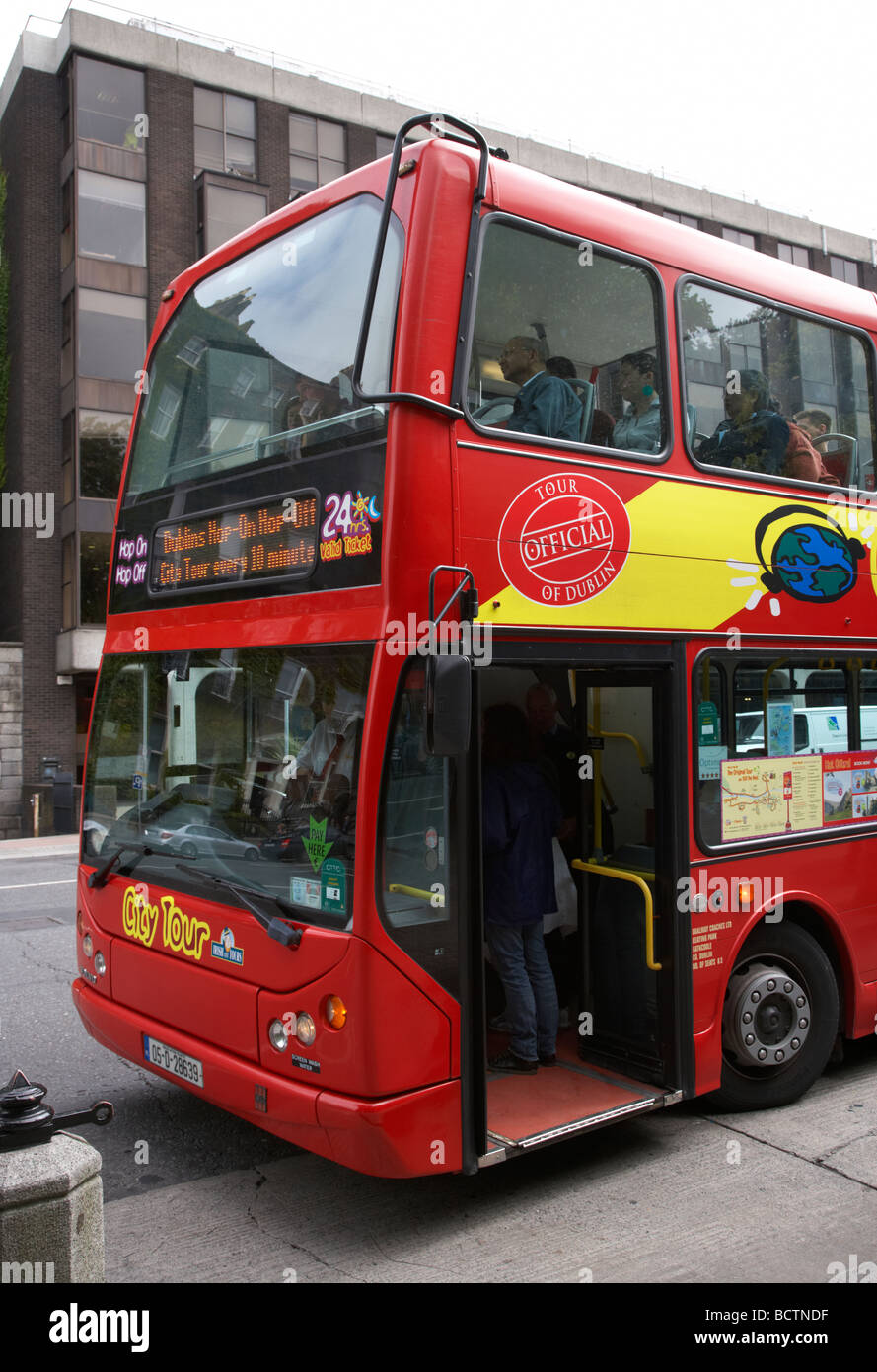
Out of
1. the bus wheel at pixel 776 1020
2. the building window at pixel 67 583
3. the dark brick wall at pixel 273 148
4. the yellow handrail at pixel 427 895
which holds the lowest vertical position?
the bus wheel at pixel 776 1020

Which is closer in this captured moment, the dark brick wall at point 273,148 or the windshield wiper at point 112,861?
the windshield wiper at point 112,861

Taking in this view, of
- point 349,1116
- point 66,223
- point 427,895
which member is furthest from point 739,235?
point 349,1116

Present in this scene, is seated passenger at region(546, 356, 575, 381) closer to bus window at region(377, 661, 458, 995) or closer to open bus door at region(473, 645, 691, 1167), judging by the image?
open bus door at region(473, 645, 691, 1167)

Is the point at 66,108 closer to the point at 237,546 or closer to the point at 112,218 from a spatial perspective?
the point at 112,218

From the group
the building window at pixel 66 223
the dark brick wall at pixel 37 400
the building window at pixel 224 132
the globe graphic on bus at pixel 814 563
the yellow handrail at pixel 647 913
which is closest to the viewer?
the yellow handrail at pixel 647 913

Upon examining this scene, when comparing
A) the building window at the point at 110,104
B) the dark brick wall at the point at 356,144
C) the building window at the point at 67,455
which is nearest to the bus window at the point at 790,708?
the building window at the point at 67,455

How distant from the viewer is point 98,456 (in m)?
24.6

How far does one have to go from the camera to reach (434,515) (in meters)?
4.21

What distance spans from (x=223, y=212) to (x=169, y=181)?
1357 millimetres

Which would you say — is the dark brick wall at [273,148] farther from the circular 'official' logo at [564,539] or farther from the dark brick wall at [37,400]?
the circular 'official' logo at [564,539]

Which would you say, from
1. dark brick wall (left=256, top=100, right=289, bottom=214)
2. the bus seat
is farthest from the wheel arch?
dark brick wall (left=256, top=100, right=289, bottom=214)

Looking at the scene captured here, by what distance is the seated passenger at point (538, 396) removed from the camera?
15.3ft

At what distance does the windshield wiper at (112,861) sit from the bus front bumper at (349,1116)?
0.96 meters

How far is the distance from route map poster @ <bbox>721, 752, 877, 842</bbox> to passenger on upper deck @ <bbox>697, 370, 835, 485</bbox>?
146 centimetres
